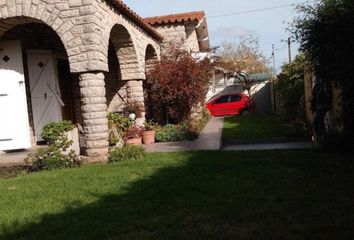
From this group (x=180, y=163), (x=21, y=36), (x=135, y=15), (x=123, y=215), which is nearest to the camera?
(x=123, y=215)

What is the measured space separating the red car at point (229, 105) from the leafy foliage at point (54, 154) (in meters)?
15.7

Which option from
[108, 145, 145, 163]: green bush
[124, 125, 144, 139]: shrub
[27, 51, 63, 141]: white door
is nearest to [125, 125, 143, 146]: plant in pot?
[124, 125, 144, 139]: shrub

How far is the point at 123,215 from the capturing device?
5199 mm

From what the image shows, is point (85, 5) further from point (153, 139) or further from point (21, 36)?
point (153, 139)

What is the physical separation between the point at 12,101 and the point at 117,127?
2.89 meters

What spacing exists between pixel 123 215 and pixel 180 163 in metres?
3.41

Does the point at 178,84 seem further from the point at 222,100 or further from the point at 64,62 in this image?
the point at 222,100

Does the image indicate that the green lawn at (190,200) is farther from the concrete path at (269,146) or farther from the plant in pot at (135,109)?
the plant in pot at (135,109)

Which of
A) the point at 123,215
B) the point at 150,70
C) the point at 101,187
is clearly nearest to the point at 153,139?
the point at 150,70

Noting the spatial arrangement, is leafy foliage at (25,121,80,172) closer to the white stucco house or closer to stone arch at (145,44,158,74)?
the white stucco house

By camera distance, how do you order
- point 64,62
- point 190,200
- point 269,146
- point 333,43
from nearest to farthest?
point 190,200
point 333,43
point 269,146
point 64,62

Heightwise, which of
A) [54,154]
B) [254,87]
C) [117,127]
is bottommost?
[54,154]

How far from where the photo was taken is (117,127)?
39.5 feet

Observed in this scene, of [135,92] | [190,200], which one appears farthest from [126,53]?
[190,200]
